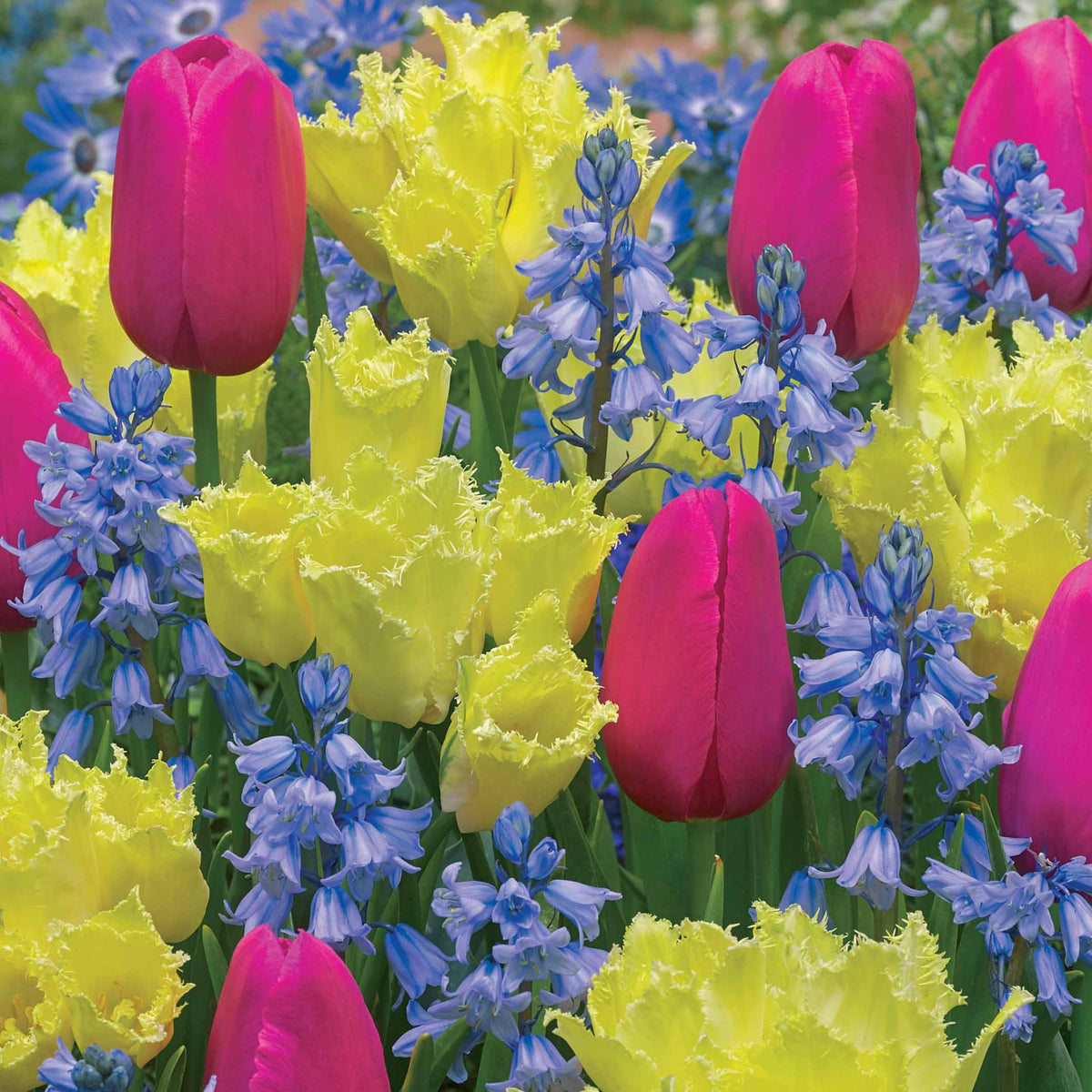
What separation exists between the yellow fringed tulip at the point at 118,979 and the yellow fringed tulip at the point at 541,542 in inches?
11.5

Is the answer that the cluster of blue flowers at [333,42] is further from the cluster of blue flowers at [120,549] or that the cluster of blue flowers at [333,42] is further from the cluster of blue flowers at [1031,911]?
the cluster of blue flowers at [1031,911]

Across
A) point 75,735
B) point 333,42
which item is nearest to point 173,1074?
point 75,735

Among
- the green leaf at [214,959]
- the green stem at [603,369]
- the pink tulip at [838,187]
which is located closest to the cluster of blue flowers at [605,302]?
the green stem at [603,369]

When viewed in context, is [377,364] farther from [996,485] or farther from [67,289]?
[67,289]

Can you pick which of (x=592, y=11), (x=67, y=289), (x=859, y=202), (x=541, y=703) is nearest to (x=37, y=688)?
(x=67, y=289)

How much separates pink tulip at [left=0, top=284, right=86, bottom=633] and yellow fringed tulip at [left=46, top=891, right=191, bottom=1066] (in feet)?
1.21

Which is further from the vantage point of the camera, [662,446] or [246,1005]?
[662,446]

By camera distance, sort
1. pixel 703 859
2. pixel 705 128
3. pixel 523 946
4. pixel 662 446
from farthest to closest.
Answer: pixel 705 128
pixel 662 446
pixel 703 859
pixel 523 946

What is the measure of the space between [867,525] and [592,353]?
26 cm

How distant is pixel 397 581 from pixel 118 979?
10.8 inches

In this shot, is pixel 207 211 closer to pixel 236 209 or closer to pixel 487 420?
pixel 236 209

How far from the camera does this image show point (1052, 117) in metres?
1.41

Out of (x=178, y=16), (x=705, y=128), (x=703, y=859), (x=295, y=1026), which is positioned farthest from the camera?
(x=178, y=16)

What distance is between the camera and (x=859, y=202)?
45.4 inches
